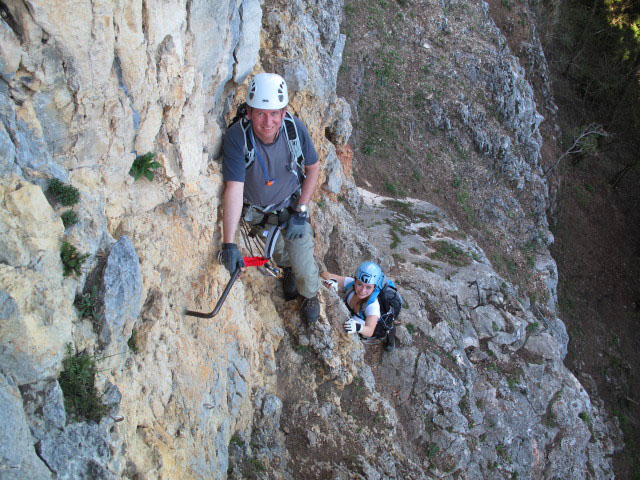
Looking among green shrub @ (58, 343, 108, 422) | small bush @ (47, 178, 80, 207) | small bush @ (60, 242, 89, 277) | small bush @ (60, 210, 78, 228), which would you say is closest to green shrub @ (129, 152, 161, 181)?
small bush @ (47, 178, 80, 207)

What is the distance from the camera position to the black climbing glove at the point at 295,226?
6273mm

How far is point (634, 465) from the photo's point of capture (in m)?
19.1

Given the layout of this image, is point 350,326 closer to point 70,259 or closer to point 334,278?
point 334,278

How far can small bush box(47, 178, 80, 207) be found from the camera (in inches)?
138

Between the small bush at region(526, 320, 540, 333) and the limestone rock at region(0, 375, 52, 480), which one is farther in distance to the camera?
the small bush at region(526, 320, 540, 333)

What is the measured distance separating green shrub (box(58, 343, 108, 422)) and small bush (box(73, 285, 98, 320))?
10.7 inches

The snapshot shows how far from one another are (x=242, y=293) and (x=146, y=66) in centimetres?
316

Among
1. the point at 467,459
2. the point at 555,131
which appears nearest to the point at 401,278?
the point at 467,459

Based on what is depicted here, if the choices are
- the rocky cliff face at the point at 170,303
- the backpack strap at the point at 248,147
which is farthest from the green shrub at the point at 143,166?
the backpack strap at the point at 248,147

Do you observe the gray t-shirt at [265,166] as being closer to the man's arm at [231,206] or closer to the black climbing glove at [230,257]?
the man's arm at [231,206]

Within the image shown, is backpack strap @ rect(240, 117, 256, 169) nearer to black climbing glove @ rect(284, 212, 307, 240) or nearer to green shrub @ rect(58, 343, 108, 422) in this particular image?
black climbing glove @ rect(284, 212, 307, 240)

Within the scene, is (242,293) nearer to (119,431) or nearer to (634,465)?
(119,431)

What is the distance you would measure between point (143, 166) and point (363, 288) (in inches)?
179

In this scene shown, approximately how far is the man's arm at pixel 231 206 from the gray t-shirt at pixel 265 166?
88 mm
